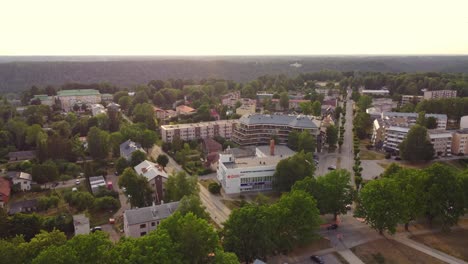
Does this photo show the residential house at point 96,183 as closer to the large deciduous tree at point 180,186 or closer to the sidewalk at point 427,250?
the large deciduous tree at point 180,186

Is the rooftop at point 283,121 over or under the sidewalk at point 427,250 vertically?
over

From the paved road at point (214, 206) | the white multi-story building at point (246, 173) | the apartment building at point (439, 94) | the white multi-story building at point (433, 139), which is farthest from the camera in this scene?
the apartment building at point (439, 94)

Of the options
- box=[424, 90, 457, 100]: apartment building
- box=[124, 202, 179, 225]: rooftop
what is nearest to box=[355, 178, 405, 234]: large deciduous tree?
box=[124, 202, 179, 225]: rooftop

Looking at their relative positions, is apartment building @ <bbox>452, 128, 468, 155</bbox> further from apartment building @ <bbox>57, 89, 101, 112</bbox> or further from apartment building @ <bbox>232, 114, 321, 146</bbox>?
apartment building @ <bbox>57, 89, 101, 112</bbox>

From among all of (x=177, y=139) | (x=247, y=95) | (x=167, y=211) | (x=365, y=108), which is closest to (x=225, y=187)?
(x=167, y=211)

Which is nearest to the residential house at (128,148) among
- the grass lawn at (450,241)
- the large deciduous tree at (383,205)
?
the large deciduous tree at (383,205)

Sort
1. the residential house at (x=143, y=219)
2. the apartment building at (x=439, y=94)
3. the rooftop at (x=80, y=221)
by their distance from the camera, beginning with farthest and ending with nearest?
the apartment building at (x=439, y=94), the rooftop at (x=80, y=221), the residential house at (x=143, y=219)

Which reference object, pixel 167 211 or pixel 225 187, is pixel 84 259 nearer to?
pixel 167 211

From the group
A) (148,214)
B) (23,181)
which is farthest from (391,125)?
(23,181)
